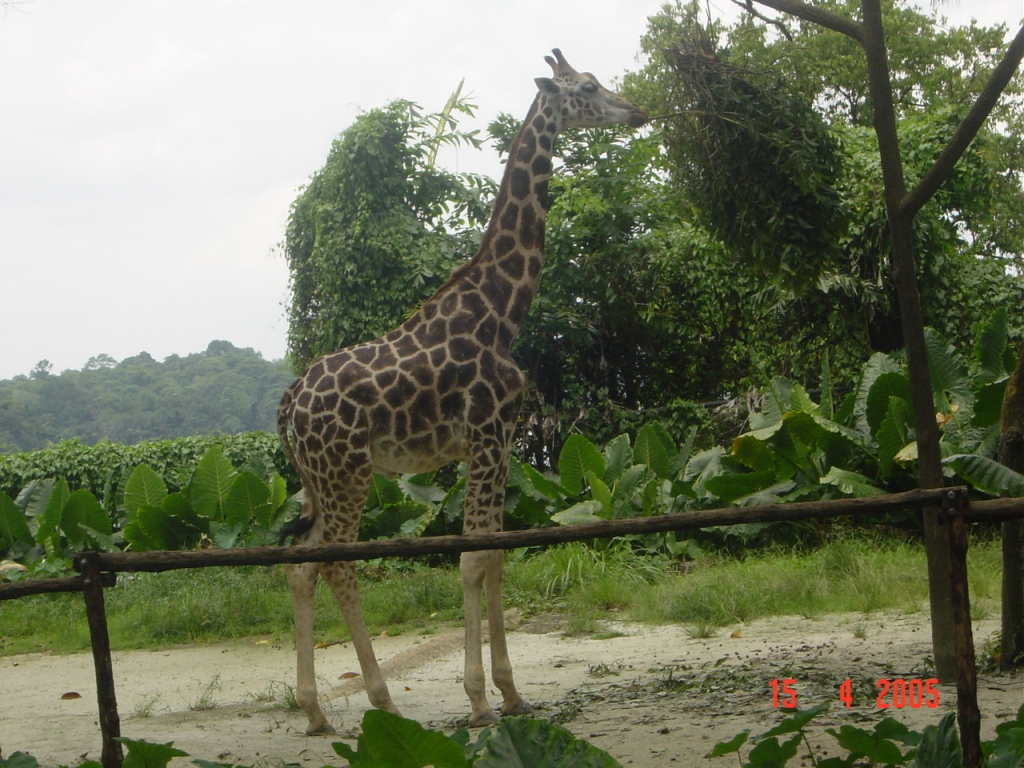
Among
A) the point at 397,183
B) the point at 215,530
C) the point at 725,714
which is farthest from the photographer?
the point at 397,183

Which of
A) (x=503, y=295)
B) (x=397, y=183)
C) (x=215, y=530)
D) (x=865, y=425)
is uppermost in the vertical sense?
(x=397, y=183)

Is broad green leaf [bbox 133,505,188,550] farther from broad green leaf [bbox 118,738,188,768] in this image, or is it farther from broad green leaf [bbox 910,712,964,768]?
broad green leaf [bbox 910,712,964,768]

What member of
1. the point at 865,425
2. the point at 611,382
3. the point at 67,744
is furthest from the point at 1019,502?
the point at 611,382

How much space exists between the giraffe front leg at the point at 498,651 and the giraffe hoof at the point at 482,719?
0.57ft

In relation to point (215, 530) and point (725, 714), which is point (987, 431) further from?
point (215, 530)

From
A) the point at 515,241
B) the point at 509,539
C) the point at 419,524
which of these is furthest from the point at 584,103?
the point at 419,524

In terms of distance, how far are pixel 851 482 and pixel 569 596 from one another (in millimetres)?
2144

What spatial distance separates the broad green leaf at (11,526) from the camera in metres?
8.71

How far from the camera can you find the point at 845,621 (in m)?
5.91

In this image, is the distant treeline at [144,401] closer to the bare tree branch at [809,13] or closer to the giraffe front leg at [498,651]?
the giraffe front leg at [498,651]

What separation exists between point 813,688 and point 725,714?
0.59m

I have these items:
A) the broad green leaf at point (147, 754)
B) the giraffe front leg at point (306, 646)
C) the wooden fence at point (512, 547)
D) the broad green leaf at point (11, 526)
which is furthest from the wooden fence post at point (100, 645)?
the broad green leaf at point (11, 526)

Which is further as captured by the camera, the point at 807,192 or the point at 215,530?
the point at 215,530

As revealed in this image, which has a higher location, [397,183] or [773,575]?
[397,183]
